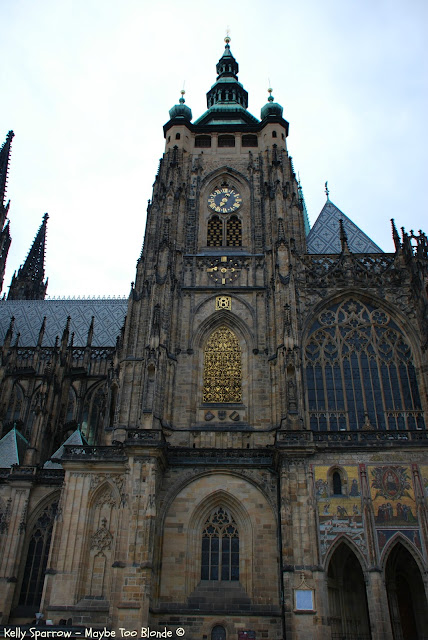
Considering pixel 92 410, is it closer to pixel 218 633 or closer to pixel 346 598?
pixel 218 633

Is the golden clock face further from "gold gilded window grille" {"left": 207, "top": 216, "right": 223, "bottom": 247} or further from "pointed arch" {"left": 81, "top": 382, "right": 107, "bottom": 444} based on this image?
"pointed arch" {"left": 81, "top": 382, "right": 107, "bottom": 444}

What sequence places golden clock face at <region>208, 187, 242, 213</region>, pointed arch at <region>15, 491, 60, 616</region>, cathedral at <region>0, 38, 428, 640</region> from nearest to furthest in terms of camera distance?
cathedral at <region>0, 38, 428, 640</region>, pointed arch at <region>15, 491, 60, 616</region>, golden clock face at <region>208, 187, 242, 213</region>

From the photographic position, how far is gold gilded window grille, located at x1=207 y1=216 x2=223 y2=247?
28334 millimetres

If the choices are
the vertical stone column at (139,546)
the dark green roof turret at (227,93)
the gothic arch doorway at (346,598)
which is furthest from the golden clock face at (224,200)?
the gothic arch doorway at (346,598)

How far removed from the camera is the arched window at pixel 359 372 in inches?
877

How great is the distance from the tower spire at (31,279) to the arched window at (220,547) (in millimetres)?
33578

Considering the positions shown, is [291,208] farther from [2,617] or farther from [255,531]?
[2,617]

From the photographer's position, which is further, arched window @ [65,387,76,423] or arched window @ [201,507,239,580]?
arched window @ [65,387,76,423]

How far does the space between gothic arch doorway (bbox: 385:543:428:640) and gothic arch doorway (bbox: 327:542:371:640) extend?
0.95 meters

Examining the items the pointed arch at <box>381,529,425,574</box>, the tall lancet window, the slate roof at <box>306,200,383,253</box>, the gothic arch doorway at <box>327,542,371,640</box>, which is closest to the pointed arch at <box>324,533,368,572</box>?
the gothic arch doorway at <box>327,542,371,640</box>

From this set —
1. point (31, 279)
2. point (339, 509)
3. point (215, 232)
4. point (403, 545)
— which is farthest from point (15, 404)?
point (403, 545)

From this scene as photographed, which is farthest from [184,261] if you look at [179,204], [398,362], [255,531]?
[255,531]

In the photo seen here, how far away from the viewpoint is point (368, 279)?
2530cm

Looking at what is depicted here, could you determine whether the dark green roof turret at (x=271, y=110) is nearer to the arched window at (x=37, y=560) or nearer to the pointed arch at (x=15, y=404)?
the pointed arch at (x=15, y=404)
